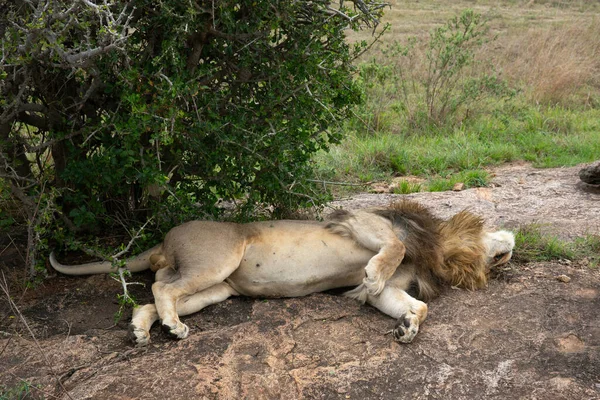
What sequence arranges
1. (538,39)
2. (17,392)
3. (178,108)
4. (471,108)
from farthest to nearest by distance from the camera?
(538,39)
(471,108)
(178,108)
(17,392)

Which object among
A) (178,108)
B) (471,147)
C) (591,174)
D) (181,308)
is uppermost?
(178,108)

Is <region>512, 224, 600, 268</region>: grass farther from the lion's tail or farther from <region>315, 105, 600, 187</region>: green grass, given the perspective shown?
the lion's tail

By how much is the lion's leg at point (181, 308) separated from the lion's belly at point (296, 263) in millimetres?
91

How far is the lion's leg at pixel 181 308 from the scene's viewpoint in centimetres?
332

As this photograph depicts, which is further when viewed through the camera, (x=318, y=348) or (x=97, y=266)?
(x=97, y=266)

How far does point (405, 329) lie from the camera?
11.1ft

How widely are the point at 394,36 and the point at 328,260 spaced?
838 cm

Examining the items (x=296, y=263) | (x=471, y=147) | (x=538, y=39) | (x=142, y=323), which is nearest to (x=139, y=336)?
(x=142, y=323)

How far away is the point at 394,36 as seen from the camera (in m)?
11.6

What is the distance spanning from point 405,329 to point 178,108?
161 centimetres

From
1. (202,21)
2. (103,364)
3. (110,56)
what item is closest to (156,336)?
(103,364)

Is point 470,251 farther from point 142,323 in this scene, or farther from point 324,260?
point 142,323

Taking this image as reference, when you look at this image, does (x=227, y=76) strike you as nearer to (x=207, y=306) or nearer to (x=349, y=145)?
(x=207, y=306)

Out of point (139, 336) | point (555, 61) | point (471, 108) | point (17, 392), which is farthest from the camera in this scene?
point (555, 61)
